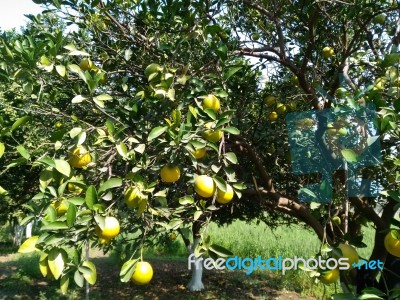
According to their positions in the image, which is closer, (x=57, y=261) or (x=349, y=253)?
(x=57, y=261)

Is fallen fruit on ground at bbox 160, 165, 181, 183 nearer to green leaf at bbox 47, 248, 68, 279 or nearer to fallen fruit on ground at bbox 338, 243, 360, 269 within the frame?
green leaf at bbox 47, 248, 68, 279

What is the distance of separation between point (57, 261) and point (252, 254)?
7.63 m

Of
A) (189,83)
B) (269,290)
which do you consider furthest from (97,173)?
(269,290)

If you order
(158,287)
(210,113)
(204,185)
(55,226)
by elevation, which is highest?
(210,113)

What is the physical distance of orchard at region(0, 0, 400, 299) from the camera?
1.49 m

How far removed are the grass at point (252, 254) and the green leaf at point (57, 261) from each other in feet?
10.9

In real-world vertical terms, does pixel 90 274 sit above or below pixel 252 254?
above

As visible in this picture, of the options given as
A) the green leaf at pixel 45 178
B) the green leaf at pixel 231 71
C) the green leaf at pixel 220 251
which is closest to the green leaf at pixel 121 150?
the green leaf at pixel 45 178

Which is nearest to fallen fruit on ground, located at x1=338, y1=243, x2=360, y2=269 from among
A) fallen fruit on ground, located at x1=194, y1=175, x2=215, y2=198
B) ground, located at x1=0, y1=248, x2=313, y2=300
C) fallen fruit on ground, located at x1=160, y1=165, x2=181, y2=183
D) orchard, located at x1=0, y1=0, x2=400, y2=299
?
orchard, located at x1=0, y1=0, x2=400, y2=299

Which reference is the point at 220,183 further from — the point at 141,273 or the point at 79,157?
the point at 79,157

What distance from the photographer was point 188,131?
4.94 ft

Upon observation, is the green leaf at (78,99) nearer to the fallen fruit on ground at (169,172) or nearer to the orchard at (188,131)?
the orchard at (188,131)

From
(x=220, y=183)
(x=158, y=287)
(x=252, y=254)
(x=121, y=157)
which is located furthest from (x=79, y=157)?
Result: (x=252, y=254)

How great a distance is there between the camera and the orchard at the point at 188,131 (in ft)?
4.90
